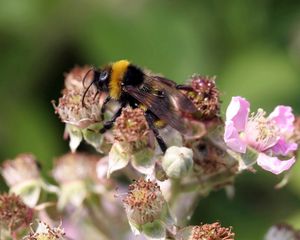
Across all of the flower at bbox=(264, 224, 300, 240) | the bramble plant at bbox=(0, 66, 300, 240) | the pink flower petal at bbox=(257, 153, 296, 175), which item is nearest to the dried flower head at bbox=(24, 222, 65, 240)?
the bramble plant at bbox=(0, 66, 300, 240)

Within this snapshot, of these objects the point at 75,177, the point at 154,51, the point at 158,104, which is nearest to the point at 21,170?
the point at 75,177

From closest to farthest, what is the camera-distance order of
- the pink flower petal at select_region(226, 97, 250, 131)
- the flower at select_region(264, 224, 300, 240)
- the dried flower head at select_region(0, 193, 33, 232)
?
1. the pink flower petal at select_region(226, 97, 250, 131)
2. the dried flower head at select_region(0, 193, 33, 232)
3. the flower at select_region(264, 224, 300, 240)

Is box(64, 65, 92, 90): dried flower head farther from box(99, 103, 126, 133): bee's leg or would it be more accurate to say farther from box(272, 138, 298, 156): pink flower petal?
box(272, 138, 298, 156): pink flower petal

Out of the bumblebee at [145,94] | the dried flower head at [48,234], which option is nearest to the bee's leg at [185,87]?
the bumblebee at [145,94]

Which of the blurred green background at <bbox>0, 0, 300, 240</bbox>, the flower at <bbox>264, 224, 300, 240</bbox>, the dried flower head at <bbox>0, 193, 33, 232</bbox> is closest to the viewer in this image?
the dried flower head at <bbox>0, 193, 33, 232</bbox>

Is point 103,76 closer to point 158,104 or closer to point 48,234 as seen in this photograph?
point 158,104

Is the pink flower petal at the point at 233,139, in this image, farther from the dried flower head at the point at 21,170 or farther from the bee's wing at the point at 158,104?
the dried flower head at the point at 21,170

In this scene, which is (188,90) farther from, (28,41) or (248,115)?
(28,41)
